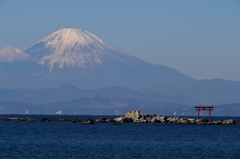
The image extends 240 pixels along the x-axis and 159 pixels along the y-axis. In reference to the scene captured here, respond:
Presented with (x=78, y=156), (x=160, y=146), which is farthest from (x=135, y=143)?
(x=78, y=156)

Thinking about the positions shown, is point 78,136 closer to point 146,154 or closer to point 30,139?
point 30,139

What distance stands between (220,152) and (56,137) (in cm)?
2616

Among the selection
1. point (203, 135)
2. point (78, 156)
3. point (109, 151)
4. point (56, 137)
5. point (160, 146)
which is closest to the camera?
point (78, 156)

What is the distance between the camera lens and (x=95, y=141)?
90.1m

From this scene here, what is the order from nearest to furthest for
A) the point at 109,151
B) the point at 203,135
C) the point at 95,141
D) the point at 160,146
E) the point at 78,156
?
the point at 78,156, the point at 109,151, the point at 160,146, the point at 95,141, the point at 203,135

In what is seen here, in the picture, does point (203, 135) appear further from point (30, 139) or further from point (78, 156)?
point (78, 156)

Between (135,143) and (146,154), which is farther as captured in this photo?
(135,143)

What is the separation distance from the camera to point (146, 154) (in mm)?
73500

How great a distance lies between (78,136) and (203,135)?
1777 centimetres

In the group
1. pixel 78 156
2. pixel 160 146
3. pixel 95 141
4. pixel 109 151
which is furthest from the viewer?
pixel 95 141

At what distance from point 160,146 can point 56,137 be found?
17.7 m

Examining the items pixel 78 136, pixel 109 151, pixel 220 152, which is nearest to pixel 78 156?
pixel 109 151

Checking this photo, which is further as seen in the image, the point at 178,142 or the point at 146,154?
the point at 178,142

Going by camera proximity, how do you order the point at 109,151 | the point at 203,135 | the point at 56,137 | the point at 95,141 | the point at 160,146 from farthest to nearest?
the point at 203,135 → the point at 56,137 → the point at 95,141 → the point at 160,146 → the point at 109,151
